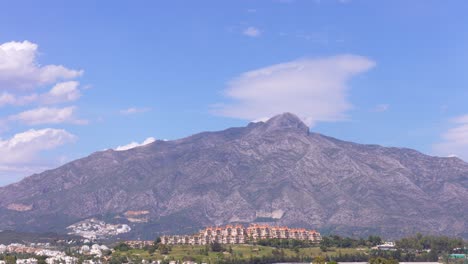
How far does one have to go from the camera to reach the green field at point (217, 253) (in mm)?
163875

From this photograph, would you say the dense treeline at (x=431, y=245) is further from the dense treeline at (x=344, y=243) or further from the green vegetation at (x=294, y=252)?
the dense treeline at (x=344, y=243)

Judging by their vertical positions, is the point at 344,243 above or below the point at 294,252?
above

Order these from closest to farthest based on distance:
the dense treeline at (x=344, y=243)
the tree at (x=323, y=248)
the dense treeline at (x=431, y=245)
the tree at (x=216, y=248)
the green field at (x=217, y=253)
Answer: the green field at (x=217, y=253) < the dense treeline at (x=431, y=245) < the tree at (x=216, y=248) < the tree at (x=323, y=248) < the dense treeline at (x=344, y=243)

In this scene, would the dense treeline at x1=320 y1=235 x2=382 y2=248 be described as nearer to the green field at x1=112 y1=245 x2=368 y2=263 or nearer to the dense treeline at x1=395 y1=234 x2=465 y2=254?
the green field at x1=112 y1=245 x2=368 y2=263

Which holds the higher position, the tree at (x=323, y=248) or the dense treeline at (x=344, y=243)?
the dense treeline at (x=344, y=243)

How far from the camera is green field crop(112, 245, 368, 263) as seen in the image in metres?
164

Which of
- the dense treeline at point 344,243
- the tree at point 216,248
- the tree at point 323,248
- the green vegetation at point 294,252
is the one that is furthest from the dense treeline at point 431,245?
the tree at point 216,248

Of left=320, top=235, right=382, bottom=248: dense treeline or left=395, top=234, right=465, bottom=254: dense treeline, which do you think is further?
left=320, top=235, right=382, bottom=248: dense treeline

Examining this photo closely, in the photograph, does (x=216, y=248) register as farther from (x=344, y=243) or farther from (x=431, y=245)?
(x=431, y=245)

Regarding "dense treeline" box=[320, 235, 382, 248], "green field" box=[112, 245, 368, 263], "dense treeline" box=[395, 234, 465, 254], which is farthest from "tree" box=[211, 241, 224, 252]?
"dense treeline" box=[395, 234, 465, 254]

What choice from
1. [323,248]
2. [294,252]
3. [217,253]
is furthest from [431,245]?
[217,253]

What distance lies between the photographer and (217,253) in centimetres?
17250

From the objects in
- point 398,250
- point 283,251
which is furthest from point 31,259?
point 398,250

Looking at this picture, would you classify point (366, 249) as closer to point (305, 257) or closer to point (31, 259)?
point (305, 257)
